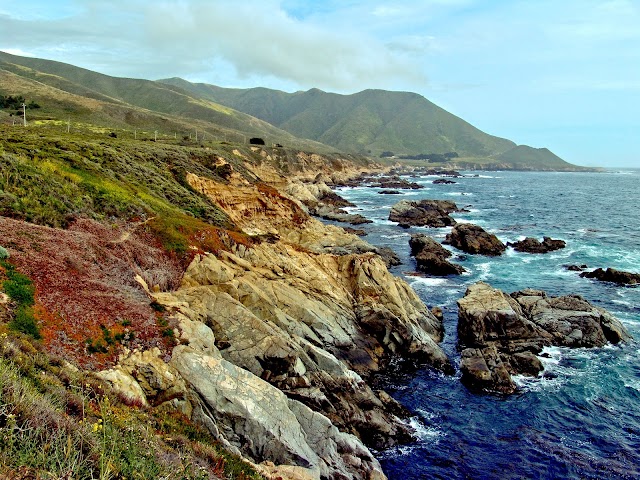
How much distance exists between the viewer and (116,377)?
1510cm

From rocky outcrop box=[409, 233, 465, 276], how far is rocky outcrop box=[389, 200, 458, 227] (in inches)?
907

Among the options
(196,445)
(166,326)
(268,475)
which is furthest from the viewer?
(166,326)

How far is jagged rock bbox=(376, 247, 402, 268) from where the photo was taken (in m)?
57.0

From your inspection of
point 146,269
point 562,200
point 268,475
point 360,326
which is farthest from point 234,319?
point 562,200

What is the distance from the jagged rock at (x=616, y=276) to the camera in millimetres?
51062

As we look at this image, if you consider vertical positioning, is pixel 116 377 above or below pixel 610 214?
below

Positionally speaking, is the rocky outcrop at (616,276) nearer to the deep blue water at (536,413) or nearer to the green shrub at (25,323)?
the deep blue water at (536,413)

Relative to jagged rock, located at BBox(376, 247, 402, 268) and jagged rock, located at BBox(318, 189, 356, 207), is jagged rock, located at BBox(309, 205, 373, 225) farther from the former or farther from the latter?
jagged rock, located at BBox(376, 247, 402, 268)

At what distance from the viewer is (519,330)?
35.8 meters

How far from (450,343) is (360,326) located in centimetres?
891

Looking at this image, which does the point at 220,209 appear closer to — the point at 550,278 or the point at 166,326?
the point at 166,326

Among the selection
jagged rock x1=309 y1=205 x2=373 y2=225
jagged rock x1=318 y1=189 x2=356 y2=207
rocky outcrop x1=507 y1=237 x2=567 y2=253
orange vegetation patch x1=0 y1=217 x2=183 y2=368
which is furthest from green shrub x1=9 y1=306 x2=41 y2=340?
jagged rock x1=318 y1=189 x2=356 y2=207

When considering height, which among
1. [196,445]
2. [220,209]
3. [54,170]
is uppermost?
[54,170]

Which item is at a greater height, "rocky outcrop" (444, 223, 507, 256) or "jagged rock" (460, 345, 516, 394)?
"rocky outcrop" (444, 223, 507, 256)
